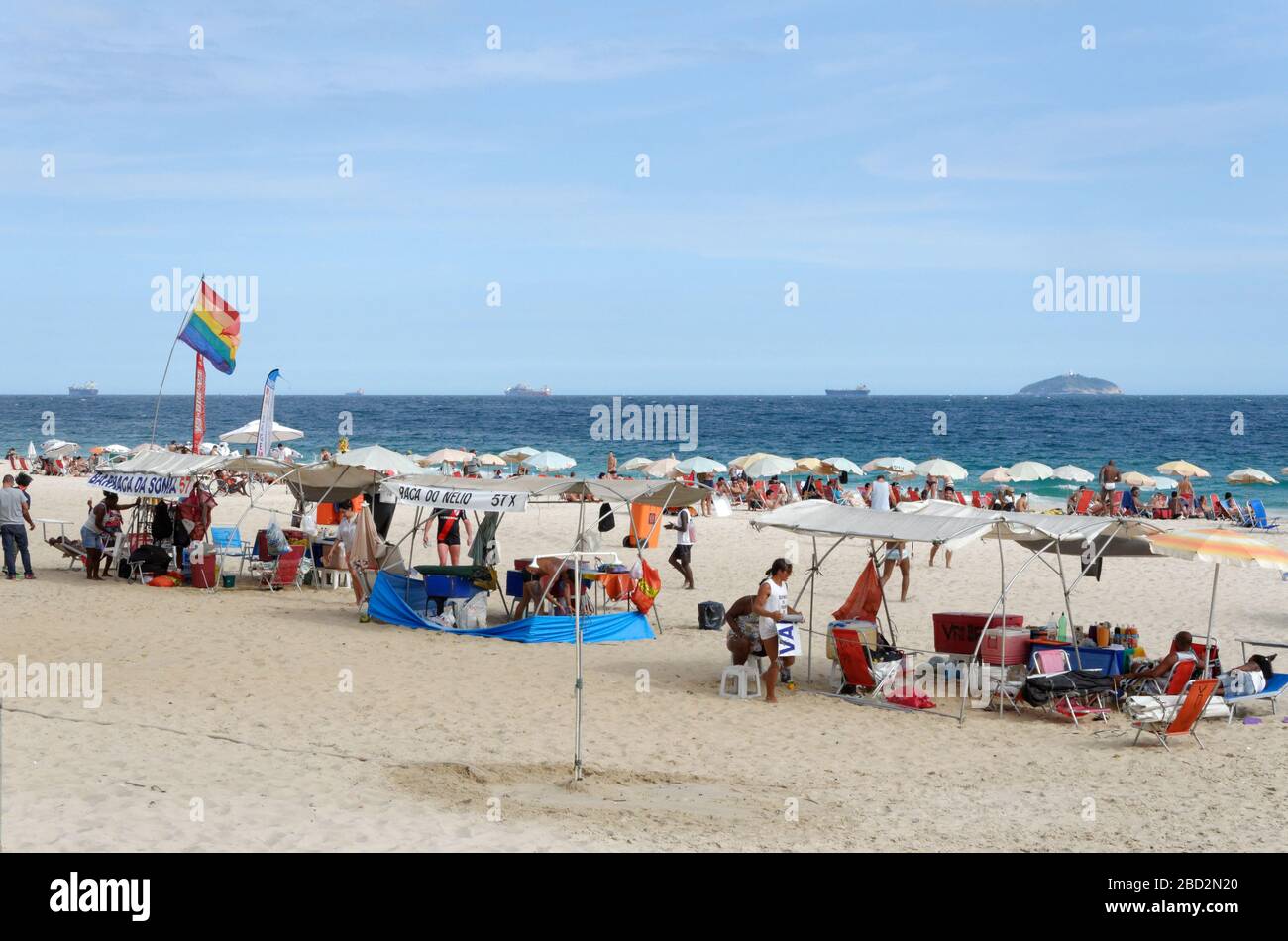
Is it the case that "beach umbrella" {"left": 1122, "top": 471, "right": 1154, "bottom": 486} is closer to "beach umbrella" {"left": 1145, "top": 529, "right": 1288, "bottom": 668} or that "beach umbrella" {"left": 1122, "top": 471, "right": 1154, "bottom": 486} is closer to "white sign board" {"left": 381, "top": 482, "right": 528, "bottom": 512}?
"beach umbrella" {"left": 1145, "top": 529, "right": 1288, "bottom": 668}

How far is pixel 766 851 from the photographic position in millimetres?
7242

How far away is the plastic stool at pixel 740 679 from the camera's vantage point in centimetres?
1191

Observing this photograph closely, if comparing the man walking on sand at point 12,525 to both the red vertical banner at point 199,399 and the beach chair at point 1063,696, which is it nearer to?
the red vertical banner at point 199,399

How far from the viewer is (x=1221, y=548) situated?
35.4ft

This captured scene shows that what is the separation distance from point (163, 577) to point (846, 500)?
61.3ft

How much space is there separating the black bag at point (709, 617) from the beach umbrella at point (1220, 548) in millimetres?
5798

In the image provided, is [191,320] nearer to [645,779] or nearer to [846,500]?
[645,779]

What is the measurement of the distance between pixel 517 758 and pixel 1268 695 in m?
6.91

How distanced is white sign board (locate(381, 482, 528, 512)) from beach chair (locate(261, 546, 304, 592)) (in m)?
3.43

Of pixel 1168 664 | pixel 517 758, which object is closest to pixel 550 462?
pixel 1168 664

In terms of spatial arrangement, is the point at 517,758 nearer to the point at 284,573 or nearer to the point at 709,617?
the point at 709,617

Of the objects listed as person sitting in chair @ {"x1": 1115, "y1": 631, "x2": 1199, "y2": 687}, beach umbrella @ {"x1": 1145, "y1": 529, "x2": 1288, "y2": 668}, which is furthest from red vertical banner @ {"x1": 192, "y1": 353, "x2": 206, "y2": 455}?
beach umbrella @ {"x1": 1145, "y1": 529, "x2": 1288, "y2": 668}

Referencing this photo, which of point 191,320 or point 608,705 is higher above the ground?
point 191,320

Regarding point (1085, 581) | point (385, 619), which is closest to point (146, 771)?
point (385, 619)
